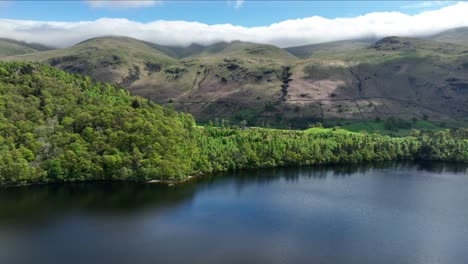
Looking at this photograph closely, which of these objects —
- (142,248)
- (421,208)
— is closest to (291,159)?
(421,208)

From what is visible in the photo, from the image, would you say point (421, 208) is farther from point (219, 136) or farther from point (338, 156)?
point (219, 136)

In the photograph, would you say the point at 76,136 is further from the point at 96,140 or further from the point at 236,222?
the point at 236,222

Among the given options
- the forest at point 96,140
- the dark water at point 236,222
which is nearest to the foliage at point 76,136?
the forest at point 96,140

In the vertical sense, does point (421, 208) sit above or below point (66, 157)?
below

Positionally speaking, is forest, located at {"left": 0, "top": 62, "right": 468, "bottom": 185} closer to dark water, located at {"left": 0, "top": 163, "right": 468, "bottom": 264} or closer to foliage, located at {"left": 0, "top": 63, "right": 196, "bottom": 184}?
foliage, located at {"left": 0, "top": 63, "right": 196, "bottom": 184}

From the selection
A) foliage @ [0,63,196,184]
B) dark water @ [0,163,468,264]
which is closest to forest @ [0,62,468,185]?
foliage @ [0,63,196,184]

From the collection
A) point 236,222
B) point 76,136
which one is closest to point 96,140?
point 76,136
